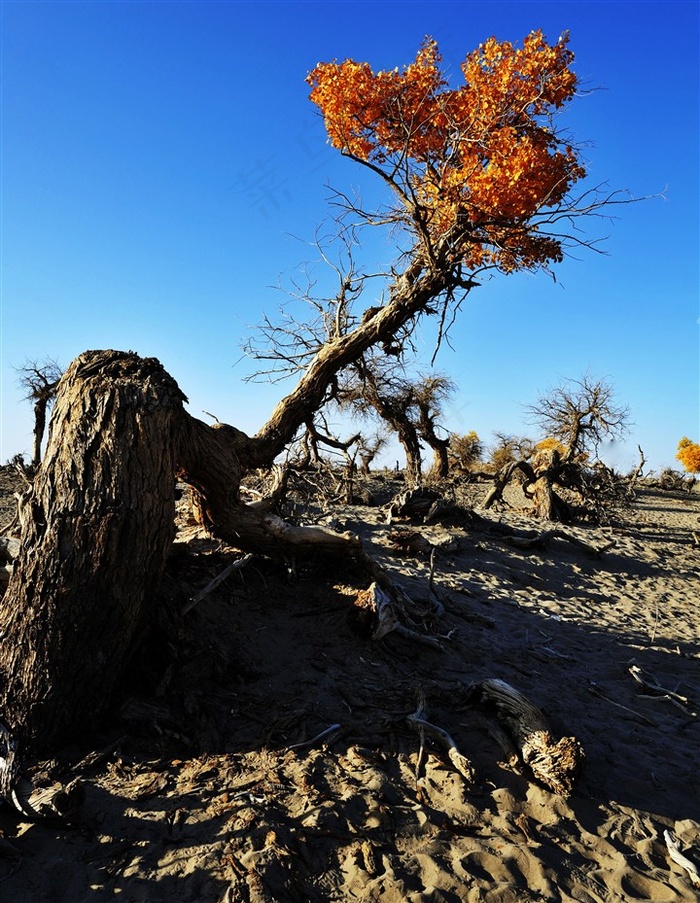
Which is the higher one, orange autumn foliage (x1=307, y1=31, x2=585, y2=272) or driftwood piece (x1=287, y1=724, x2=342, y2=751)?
orange autumn foliage (x1=307, y1=31, x2=585, y2=272)

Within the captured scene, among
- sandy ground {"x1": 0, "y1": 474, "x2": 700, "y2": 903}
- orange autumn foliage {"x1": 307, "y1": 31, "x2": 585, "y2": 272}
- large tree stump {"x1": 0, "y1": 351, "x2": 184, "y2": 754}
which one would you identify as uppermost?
orange autumn foliage {"x1": 307, "y1": 31, "x2": 585, "y2": 272}

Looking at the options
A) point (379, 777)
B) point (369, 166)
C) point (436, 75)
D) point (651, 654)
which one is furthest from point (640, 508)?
point (379, 777)

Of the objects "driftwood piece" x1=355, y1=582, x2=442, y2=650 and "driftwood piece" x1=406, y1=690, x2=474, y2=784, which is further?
"driftwood piece" x1=355, y1=582, x2=442, y2=650

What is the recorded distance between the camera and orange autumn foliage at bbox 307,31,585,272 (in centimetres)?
646

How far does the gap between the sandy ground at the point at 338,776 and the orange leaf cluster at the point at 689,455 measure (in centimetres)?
3598

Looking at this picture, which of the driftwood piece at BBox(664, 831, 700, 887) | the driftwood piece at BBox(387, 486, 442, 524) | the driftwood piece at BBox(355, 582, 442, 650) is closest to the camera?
the driftwood piece at BBox(664, 831, 700, 887)

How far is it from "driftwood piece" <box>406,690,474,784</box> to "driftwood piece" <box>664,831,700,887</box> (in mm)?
1164

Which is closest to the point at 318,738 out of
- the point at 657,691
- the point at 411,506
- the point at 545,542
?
the point at 657,691

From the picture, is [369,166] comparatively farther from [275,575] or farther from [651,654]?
[651,654]

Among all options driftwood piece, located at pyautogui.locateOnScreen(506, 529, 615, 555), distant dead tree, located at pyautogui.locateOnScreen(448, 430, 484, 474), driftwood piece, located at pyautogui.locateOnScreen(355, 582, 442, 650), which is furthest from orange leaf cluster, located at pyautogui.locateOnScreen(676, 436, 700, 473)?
driftwood piece, located at pyautogui.locateOnScreen(355, 582, 442, 650)

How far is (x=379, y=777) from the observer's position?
3.44 meters

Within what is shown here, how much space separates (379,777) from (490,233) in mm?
5748

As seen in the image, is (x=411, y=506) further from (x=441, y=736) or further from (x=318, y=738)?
(x=318, y=738)

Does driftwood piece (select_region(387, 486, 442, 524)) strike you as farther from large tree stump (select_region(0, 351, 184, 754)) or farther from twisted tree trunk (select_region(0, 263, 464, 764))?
large tree stump (select_region(0, 351, 184, 754))
